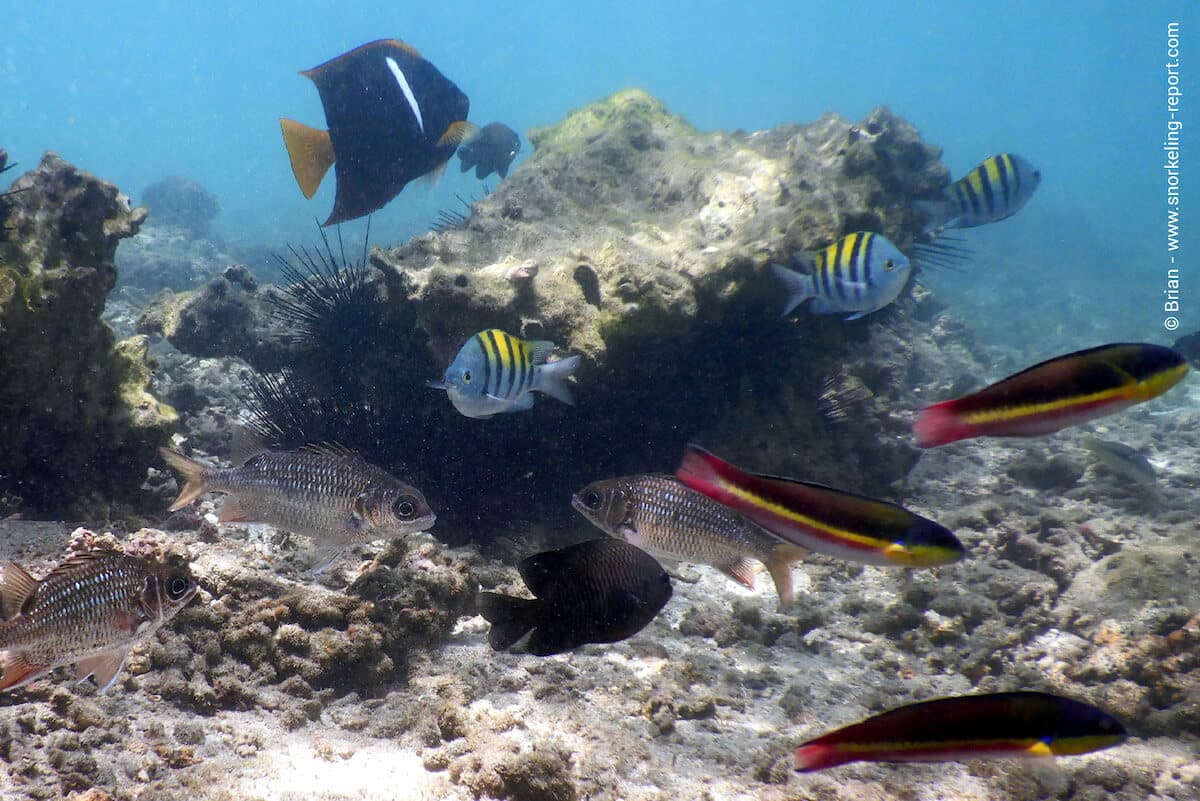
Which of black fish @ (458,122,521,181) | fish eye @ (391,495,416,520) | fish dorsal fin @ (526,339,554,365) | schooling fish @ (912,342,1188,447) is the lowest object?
fish eye @ (391,495,416,520)

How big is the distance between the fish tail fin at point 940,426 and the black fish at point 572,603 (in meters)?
1.40

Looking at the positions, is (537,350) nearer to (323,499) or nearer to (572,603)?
(323,499)

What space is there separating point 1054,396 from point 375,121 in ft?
11.9

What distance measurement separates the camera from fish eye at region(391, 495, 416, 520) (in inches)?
124

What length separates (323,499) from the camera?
314cm

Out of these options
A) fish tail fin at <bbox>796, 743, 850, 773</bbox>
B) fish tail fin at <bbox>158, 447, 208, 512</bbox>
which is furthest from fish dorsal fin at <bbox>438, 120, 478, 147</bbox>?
fish tail fin at <bbox>796, 743, 850, 773</bbox>

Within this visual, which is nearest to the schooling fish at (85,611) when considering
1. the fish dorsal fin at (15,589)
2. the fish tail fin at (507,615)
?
the fish dorsal fin at (15,589)

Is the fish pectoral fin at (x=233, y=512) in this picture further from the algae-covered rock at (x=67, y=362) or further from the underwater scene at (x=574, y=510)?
the algae-covered rock at (x=67, y=362)

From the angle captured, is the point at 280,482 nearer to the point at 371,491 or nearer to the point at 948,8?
the point at 371,491

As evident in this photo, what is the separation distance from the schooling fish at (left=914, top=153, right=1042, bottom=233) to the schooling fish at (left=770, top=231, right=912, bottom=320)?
84.4 inches

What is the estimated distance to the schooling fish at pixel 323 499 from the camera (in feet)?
10.3

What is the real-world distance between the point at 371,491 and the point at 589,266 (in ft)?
10.3

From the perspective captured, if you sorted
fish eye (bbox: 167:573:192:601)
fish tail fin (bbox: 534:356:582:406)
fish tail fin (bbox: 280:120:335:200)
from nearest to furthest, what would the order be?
fish eye (bbox: 167:573:192:601) < fish tail fin (bbox: 280:120:335:200) < fish tail fin (bbox: 534:356:582:406)

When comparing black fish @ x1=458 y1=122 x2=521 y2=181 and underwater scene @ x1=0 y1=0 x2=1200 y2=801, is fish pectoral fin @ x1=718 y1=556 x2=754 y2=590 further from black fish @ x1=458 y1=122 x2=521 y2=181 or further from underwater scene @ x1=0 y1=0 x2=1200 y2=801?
black fish @ x1=458 y1=122 x2=521 y2=181
